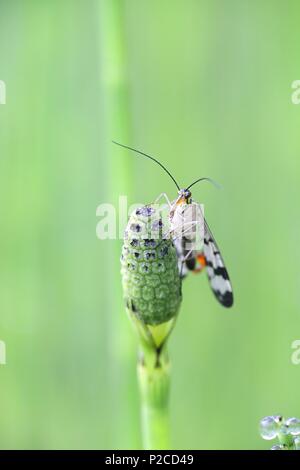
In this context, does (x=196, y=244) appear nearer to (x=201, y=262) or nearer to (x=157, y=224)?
(x=201, y=262)

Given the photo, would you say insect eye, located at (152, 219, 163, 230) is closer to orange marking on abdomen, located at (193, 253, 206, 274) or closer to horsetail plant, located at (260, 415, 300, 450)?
horsetail plant, located at (260, 415, 300, 450)

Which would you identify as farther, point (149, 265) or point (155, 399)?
point (155, 399)

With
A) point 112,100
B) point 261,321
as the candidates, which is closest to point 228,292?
point 112,100

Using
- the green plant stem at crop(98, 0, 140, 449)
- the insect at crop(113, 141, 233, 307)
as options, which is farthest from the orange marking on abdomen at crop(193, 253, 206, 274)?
the green plant stem at crop(98, 0, 140, 449)

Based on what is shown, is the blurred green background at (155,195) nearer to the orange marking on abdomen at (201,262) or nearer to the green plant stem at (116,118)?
the green plant stem at (116,118)

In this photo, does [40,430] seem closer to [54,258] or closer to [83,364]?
[83,364]

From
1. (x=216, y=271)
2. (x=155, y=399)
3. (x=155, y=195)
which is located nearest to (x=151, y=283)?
(x=155, y=399)
